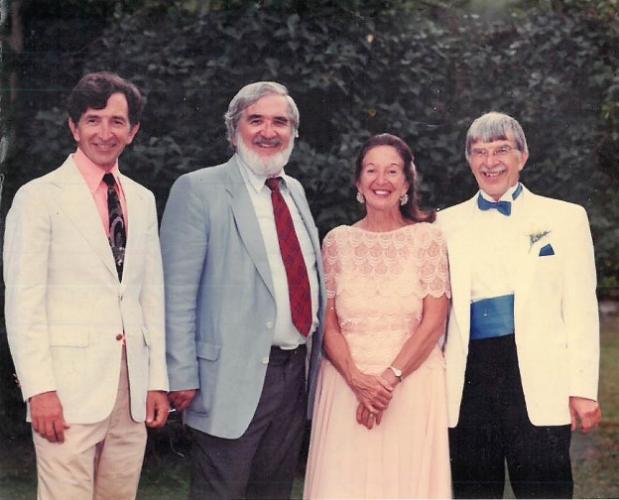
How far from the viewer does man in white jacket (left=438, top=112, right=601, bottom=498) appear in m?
3.88

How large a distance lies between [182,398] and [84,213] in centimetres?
83

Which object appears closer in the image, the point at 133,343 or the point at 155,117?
the point at 133,343

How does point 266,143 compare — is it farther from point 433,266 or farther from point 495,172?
point 495,172

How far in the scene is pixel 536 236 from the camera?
3932 millimetres

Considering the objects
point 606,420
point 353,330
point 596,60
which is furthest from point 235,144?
point 606,420

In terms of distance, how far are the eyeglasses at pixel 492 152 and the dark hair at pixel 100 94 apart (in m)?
Answer: 1.44

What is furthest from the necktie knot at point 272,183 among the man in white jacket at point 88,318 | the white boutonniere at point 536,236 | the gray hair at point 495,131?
the white boutonniere at point 536,236

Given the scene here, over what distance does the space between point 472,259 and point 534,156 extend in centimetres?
58

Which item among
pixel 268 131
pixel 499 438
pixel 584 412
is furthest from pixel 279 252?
pixel 584 412

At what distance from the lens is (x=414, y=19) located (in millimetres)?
4203

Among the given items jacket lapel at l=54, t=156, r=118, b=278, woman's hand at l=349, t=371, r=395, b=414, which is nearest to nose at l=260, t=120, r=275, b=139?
jacket lapel at l=54, t=156, r=118, b=278

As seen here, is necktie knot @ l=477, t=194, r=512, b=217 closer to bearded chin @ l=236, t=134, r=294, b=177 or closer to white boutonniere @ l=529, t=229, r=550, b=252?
white boutonniere @ l=529, t=229, r=550, b=252

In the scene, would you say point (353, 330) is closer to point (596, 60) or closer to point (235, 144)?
point (235, 144)

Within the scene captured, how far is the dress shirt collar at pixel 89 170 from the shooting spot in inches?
148
